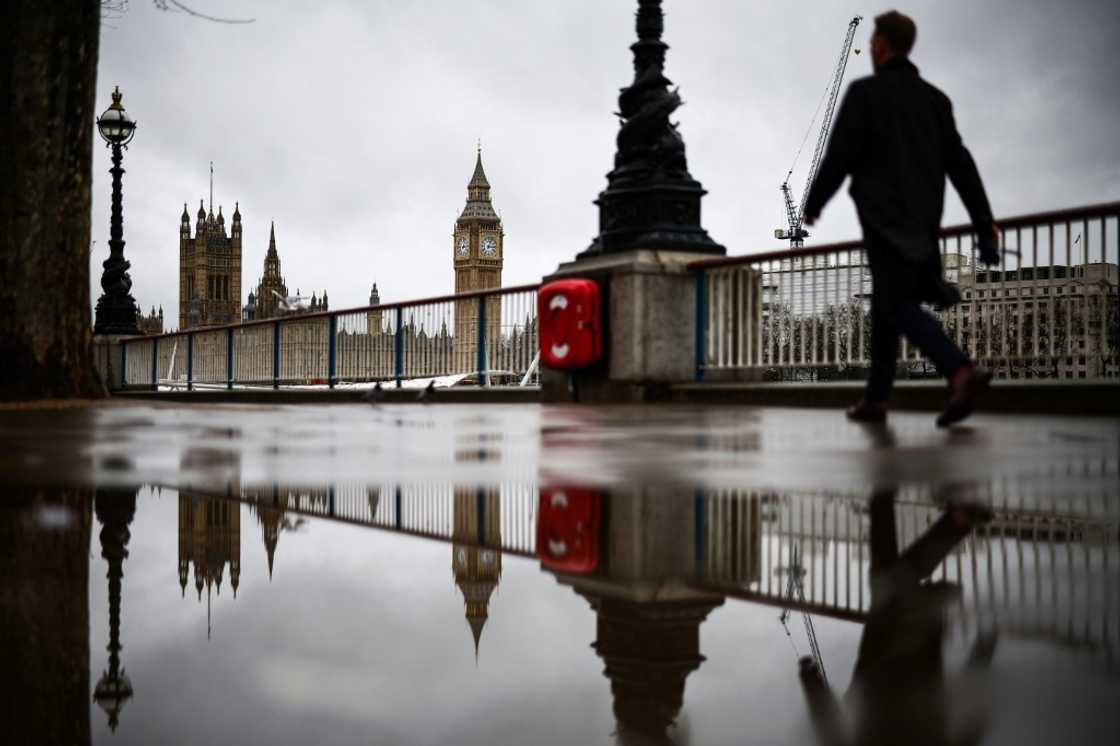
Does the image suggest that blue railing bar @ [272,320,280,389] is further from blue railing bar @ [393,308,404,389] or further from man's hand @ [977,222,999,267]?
man's hand @ [977,222,999,267]

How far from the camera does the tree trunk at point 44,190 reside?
28.9ft

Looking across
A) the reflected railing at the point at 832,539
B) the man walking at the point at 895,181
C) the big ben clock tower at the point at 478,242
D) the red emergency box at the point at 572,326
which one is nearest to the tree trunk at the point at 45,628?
the reflected railing at the point at 832,539

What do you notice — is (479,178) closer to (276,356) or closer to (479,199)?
(479,199)

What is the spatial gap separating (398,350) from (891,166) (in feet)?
35.6

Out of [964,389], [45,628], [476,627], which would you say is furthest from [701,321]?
[45,628]

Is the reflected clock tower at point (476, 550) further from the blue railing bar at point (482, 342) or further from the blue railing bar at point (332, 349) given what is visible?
the blue railing bar at point (332, 349)

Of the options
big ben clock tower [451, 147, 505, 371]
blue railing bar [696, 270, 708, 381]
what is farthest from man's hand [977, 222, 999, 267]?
big ben clock tower [451, 147, 505, 371]

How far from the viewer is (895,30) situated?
6.25 meters

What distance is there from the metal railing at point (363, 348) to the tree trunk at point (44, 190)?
5.13 m

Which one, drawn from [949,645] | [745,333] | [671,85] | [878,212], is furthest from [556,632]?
[671,85]

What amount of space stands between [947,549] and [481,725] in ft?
3.94

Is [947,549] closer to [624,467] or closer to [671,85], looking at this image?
[624,467]

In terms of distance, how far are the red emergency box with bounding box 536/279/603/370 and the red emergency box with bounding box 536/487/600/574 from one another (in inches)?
290


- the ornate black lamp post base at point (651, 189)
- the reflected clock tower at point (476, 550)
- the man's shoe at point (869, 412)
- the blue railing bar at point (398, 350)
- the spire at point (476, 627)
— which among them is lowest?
the spire at point (476, 627)
